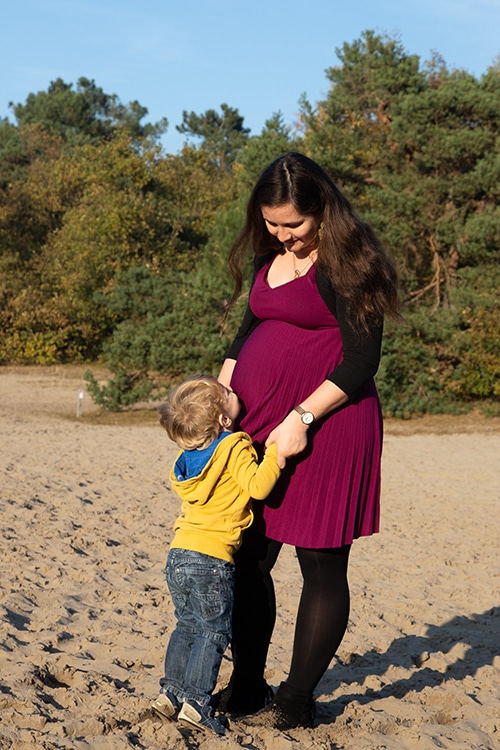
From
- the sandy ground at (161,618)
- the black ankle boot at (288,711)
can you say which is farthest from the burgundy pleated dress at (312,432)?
the sandy ground at (161,618)

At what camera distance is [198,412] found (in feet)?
9.87

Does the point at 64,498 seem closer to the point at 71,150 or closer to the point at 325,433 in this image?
the point at 325,433

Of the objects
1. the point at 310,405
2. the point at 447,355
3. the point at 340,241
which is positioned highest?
the point at 340,241

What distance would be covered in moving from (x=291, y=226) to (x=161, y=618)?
2.81 metres

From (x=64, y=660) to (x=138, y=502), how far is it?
521 centimetres

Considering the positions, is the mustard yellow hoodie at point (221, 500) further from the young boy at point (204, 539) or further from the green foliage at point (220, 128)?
the green foliage at point (220, 128)

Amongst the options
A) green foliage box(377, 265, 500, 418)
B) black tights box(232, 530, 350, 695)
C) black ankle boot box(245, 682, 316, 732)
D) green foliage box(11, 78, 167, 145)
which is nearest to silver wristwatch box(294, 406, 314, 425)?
black tights box(232, 530, 350, 695)

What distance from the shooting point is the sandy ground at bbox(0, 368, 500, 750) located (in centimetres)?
318

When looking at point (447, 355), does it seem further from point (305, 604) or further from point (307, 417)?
point (307, 417)

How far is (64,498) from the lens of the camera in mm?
8555

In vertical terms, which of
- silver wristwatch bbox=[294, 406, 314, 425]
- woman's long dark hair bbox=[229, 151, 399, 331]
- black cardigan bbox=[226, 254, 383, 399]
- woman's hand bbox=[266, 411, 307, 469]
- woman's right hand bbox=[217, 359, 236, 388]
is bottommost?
woman's hand bbox=[266, 411, 307, 469]

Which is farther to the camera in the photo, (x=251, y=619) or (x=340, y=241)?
(x=251, y=619)

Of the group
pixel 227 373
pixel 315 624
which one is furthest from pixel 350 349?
pixel 315 624

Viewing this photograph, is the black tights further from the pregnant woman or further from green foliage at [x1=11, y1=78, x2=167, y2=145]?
Answer: green foliage at [x1=11, y1=78, x2=167, y2=145]
